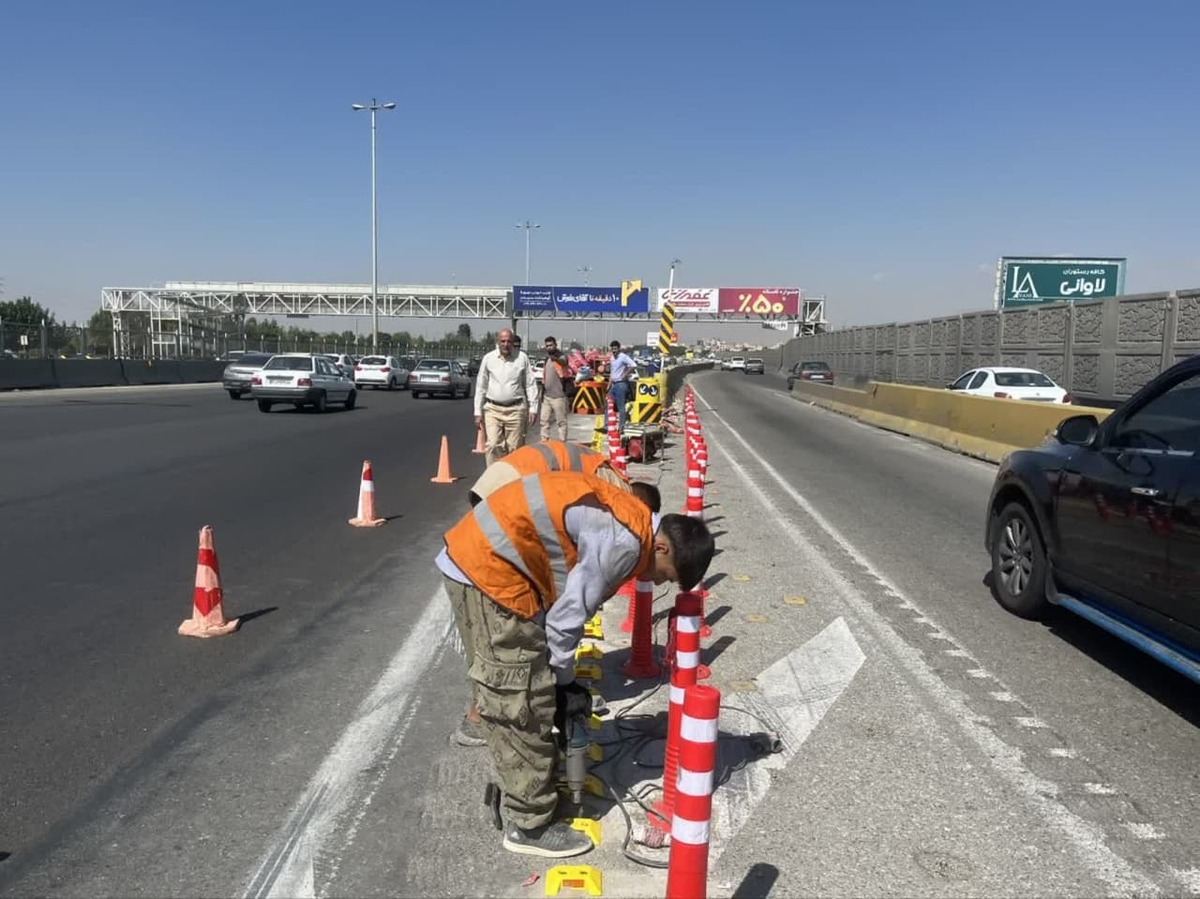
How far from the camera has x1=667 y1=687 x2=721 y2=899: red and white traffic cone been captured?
250 centimetres

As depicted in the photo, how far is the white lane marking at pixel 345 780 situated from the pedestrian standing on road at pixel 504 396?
4.85 metres

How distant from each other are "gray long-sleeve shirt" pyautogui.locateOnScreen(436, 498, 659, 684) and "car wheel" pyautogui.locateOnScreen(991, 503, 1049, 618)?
3871mm

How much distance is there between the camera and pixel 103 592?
6.34m

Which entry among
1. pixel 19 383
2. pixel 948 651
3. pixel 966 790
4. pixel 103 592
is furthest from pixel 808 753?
pixel 19 383

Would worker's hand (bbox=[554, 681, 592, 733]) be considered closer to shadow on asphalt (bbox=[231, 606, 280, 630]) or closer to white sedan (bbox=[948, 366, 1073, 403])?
shadow on asphalt (bbox=[231, 606, 280, 630])

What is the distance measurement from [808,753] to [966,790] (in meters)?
0.67

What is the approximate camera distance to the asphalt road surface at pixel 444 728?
10.3 ft

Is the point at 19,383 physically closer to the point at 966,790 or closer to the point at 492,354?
the point at 492,354

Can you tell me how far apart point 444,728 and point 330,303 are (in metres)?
79.0

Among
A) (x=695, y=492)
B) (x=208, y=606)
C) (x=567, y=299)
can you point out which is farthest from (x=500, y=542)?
(x=567, y=299)

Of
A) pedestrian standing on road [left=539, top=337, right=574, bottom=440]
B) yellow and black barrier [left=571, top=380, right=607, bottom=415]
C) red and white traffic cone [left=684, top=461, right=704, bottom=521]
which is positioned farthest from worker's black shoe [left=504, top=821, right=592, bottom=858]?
yellow and black barrier [left=571, top=380, right=607, bottom=415]

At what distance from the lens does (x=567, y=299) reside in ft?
214

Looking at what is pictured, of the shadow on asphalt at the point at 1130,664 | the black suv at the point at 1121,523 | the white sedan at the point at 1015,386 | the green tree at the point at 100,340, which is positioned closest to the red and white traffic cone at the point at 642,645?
the black suv at the point at 1121,523

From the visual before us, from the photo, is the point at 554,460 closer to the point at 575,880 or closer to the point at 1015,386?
the point at 575,880
